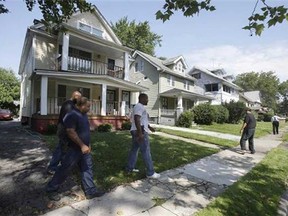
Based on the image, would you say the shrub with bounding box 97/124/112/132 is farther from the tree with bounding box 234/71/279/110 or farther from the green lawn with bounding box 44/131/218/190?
the tree with bounding box 234/71/279/110

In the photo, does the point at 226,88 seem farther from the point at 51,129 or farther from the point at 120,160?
the point at 120,160

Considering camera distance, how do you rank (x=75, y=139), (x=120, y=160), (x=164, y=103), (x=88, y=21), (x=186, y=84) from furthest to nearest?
(x=186, y=84)
(x=164, y=103)
(x=88, y=21)
(x=120, y=160)
(x=75, y=139)

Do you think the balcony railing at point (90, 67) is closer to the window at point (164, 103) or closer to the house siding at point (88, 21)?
the house siding at point (88, 21)

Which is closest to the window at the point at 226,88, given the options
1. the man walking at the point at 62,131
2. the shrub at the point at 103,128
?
the shrub at the point at 103,128

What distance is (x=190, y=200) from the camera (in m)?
4.43

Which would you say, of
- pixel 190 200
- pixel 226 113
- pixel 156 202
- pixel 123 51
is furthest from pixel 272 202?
pixel 226 113

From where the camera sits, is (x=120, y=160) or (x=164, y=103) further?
(x=164, y=103)

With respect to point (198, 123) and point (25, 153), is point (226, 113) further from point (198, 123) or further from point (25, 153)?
point (25, 153)

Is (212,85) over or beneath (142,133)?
over

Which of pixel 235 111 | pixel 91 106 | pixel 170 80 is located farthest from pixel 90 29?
pixel 235 111

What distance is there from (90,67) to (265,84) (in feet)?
252

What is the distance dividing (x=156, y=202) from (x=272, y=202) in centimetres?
245

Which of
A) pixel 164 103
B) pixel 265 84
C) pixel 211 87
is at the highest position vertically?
pixel 265 84

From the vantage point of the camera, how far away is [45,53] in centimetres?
1593
